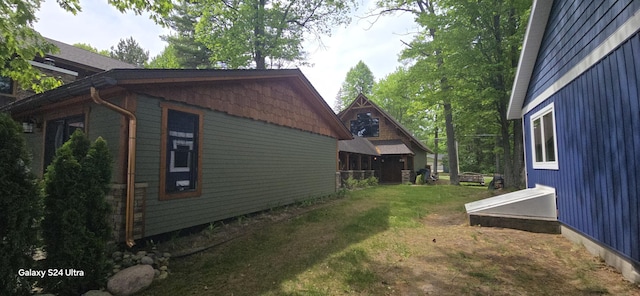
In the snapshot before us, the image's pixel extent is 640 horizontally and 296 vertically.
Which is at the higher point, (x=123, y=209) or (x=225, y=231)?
(x=123, y=209)

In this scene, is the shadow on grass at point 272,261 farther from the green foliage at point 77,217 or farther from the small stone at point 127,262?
the green foliage at point 77,217

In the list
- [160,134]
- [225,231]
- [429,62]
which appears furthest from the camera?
[429,62]

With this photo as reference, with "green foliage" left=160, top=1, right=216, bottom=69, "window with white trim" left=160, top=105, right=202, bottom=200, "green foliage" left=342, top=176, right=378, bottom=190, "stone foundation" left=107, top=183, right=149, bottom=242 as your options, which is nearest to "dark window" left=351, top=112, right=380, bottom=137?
"green foliage" left=342, top=176, right=378, bottom=190

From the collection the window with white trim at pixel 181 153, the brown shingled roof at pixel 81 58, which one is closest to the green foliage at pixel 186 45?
the brown shingled roof at pixel 81 58

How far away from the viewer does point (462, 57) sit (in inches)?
526

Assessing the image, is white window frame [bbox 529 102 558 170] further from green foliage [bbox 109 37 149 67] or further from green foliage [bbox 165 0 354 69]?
green foliage [bbox 109 37 149 67]

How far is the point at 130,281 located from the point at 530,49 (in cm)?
958

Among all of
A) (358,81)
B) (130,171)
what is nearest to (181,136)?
(130,171)

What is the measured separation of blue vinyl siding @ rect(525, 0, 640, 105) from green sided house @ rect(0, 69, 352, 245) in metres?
6.84

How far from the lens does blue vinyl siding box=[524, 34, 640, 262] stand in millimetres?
3371

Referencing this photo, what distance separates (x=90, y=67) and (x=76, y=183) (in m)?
12.2

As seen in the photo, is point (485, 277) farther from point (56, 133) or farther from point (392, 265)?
point (56, 133)

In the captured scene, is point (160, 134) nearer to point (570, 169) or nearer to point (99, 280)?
point (99, 280)

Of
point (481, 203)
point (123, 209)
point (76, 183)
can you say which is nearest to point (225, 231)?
point (123, 209)
